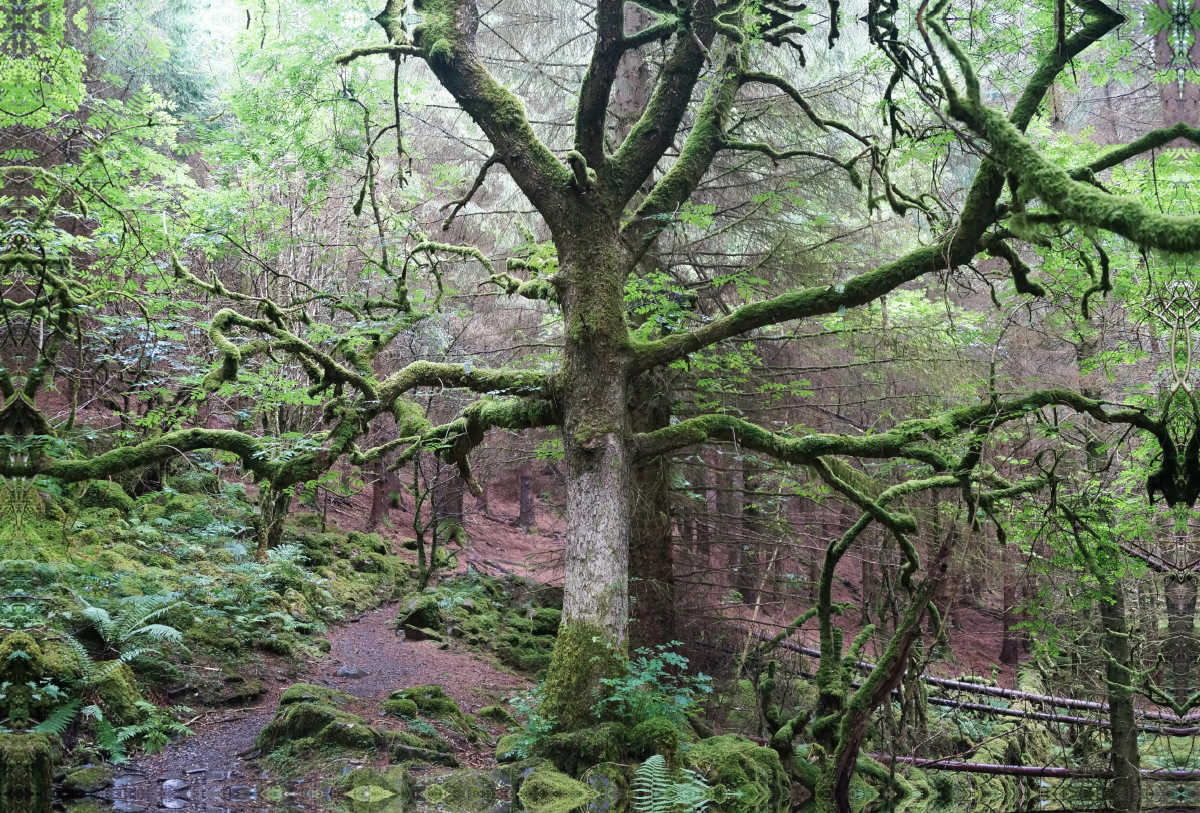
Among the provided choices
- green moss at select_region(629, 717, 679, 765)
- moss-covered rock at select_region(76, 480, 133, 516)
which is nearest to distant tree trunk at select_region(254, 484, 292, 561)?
moss-covered rock at select_region(76, 480, 133, 516)

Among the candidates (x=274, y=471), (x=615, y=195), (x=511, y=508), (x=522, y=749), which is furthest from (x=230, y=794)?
(x=511, y=508)

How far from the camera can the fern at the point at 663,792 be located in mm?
5168

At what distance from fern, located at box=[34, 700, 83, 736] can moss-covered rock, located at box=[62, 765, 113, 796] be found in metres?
0.32

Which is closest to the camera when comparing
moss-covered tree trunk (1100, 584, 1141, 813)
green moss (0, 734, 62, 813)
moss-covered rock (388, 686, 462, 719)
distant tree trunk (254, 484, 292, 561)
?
green moss (0, 734, 62, 813)

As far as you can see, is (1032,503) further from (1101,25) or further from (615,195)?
(615,195)

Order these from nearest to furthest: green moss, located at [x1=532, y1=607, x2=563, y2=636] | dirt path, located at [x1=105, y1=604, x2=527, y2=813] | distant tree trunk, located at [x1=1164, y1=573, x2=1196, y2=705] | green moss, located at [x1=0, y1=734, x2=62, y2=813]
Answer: green moss, located at [x1=0, y1=734, x2=62, y2=813], dirt path, located at [x1=105, y1=604, x2=527, y2=813], distant tree trunk, located at [x1=1164, y1=573, x2=1196, y2=705], green moss, located at [x1=532, y1=607, x2=563, y2=636]

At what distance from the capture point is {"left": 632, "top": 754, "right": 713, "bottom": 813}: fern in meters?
5.17

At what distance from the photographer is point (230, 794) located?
5.51 metres

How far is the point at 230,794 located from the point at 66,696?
1391 millimetres

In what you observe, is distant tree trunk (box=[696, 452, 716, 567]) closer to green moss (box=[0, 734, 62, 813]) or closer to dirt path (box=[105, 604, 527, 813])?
dirt path (box=[105, 604, 527, 813])

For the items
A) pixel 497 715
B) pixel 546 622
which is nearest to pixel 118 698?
pixel 497 715

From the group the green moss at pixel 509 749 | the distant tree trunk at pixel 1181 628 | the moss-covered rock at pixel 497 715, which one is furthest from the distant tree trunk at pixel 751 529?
the distant tree trunk at pixel 1181 628

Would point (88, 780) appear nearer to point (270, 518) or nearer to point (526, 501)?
point (270, 518)

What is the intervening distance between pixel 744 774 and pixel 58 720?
5.10m
